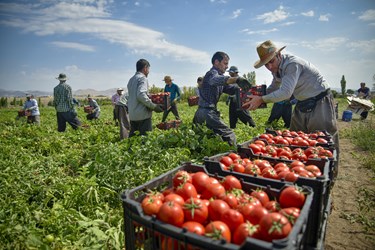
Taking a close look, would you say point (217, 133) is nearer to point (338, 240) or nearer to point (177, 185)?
point (338, 240)

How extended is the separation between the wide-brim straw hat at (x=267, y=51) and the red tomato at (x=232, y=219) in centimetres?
291

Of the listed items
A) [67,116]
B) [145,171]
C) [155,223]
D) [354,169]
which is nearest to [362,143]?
[354,169]

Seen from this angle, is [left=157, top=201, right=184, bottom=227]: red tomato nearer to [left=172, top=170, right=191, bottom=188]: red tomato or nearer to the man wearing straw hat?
[left=172, top=170, right=191, bottom=188]: red tomato

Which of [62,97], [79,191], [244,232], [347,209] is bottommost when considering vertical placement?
[347,209]

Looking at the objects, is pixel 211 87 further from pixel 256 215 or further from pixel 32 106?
pixel 32 106

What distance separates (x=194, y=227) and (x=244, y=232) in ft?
0.87

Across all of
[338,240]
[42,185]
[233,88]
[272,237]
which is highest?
[233,88]

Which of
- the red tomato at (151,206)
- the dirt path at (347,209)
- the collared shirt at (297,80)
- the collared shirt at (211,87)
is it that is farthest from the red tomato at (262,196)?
the collared shirt at (211,87)

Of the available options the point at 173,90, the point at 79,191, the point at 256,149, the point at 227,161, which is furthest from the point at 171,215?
the point at 173,90

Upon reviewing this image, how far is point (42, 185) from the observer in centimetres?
337

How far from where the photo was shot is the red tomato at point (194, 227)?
139 cm

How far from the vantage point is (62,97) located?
8.47 m

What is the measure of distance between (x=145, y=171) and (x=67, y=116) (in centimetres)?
618

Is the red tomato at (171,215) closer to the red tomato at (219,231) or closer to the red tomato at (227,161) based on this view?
the red tomato at (219,231)
